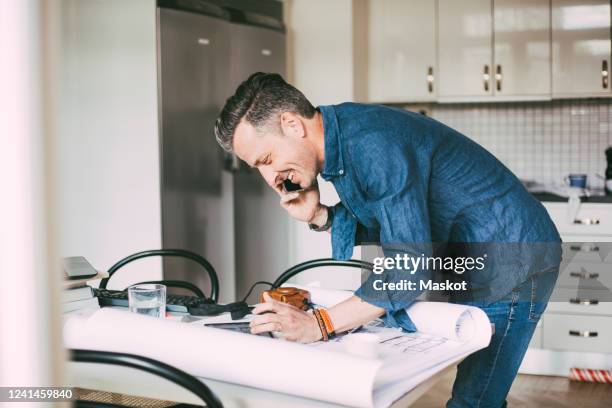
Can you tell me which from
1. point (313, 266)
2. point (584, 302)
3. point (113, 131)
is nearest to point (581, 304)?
point (584, 302)

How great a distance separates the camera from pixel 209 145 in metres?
3.78

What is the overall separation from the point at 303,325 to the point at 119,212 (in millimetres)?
2341

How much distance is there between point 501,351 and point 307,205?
1.74 ft

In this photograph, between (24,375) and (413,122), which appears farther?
(413,122)

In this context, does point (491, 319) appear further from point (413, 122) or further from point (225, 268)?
point (225, 268)

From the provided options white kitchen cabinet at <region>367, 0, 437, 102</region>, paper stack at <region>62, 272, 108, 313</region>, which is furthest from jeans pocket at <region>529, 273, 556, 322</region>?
white kitchen cabinet at <region>367, 0, 437, 102</region>

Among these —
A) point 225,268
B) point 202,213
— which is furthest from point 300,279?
point 202,213

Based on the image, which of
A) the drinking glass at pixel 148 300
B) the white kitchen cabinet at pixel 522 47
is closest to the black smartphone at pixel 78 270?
the drinking glass at pixel 148 300

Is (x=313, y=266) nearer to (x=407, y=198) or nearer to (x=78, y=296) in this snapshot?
(x=78, y=296)

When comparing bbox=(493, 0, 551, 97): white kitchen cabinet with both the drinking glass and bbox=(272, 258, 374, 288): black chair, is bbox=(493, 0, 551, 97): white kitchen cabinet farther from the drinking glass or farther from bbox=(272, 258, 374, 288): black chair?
the drinking glass

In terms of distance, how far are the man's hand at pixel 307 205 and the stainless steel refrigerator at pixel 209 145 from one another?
6.18ft

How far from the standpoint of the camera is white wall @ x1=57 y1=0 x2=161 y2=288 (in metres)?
3.52

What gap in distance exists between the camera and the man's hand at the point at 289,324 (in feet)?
4.81

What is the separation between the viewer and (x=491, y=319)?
1.60m
